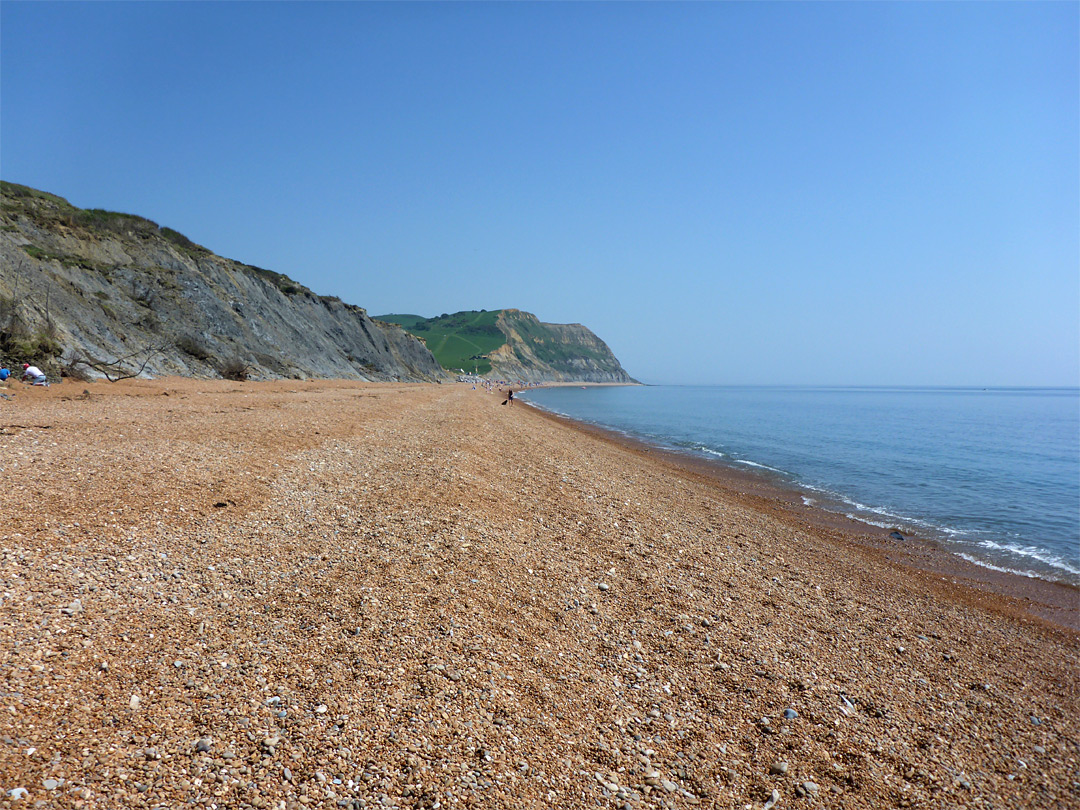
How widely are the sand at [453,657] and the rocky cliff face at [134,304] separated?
18.0 m

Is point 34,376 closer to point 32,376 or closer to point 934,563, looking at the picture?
point 32,376

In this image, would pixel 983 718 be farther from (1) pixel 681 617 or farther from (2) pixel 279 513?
(2) pixel 279 513

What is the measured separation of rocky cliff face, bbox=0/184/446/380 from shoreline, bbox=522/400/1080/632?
93.9 feet

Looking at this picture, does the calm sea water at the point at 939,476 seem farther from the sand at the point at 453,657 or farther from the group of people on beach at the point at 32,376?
the group of people on beach at the point at 32,376

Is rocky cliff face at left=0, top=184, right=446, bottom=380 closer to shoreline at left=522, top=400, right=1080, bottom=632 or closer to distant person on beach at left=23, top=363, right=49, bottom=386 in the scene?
distant person on beach at left=23, top=363, right=49, bottom=386

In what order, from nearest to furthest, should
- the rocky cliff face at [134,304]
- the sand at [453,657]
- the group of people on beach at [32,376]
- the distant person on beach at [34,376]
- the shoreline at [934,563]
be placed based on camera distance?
the sand at [453,657], the shoreline at [934,563], the group of people on beach at [32,376], the distant person on beach at [34,376], the rocky cliff face at [134,304]

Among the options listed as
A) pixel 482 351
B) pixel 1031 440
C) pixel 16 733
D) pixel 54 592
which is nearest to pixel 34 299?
pixel 54 592

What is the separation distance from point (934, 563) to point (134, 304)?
41.9 meters

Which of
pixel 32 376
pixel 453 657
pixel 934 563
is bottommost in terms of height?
pixel 934 563

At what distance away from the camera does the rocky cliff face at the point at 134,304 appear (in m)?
24.2

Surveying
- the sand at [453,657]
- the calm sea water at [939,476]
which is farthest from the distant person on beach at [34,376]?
the calm sea water at [939,476]

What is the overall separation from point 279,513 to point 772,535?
11.1 metres

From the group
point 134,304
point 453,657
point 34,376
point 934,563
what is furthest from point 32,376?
point 934,563

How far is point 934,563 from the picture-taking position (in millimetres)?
13148
